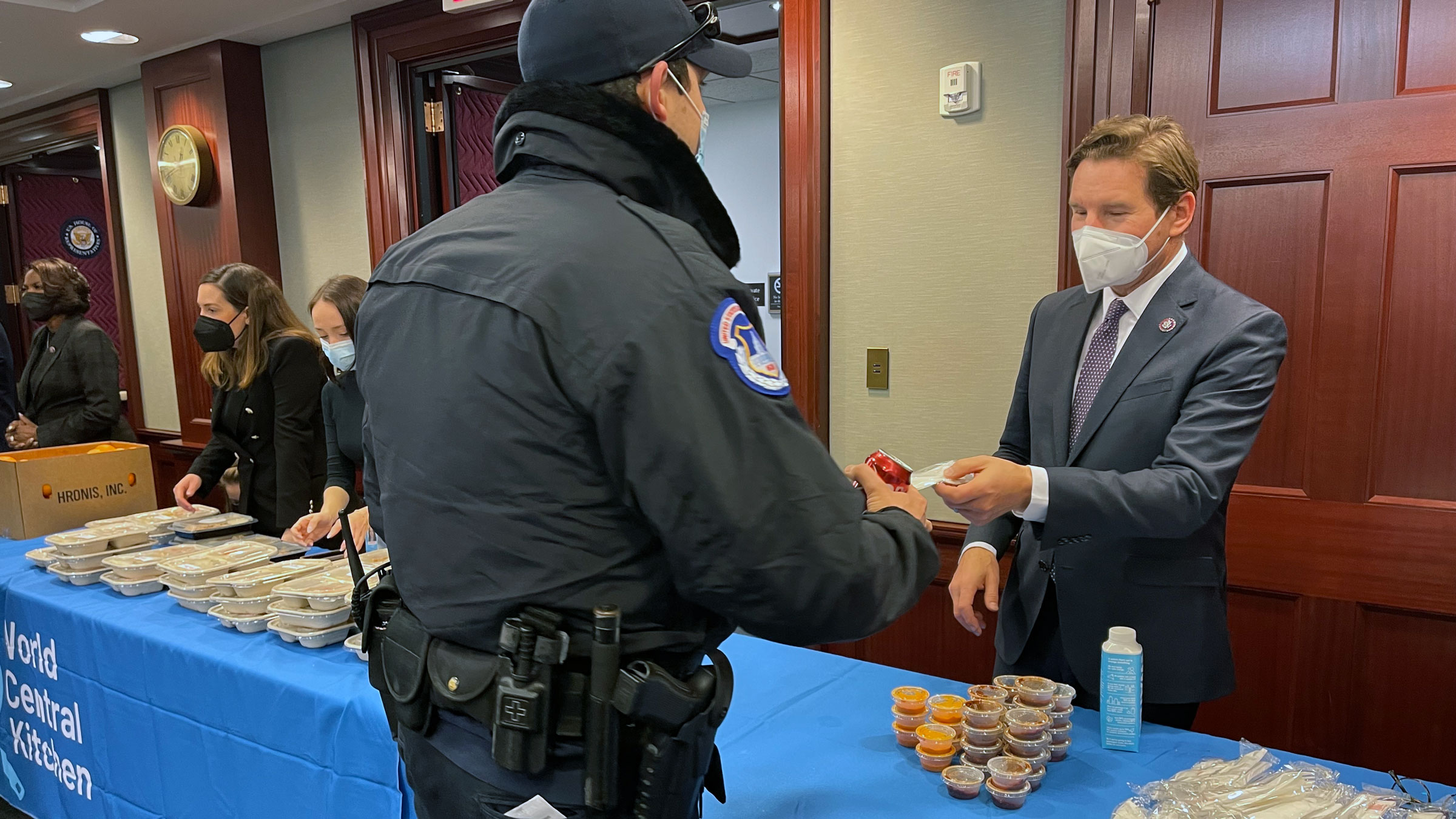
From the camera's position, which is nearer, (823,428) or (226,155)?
(823,428)

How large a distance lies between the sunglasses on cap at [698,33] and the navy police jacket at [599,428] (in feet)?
0.24

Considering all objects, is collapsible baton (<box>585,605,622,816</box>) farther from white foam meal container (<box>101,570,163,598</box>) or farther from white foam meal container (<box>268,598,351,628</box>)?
white foam meal container (<box>101,570,163,598</box>)

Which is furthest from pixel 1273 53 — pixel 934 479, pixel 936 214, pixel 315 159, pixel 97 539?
pixel 315 159

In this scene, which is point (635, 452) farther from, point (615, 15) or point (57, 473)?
point (57, 473)

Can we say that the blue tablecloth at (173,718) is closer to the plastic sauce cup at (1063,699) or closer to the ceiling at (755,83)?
the plastic sauce cup at (1063,699)

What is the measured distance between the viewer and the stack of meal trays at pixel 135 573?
2119 mm

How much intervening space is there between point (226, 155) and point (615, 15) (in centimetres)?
411

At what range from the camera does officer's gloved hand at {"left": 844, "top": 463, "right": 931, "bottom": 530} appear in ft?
3.36

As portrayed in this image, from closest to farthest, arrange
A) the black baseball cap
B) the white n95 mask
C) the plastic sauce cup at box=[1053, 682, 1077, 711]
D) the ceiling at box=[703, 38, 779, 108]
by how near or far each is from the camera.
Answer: the black baseball cap → the plastic sauce cup at box=[1053, 682, 1077, 711] → the white n95 mask → the ceiling at box=[703, 38, 779, 108]

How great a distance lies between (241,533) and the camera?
2.62m

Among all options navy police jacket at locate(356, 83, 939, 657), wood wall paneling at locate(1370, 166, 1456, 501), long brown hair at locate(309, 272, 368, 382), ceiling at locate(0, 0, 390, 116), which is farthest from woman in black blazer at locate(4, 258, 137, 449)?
wood wall paneling at locate(1370, 166, 1456, 501)

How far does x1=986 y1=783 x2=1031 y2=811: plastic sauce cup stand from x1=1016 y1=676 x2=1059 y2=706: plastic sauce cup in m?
0.15

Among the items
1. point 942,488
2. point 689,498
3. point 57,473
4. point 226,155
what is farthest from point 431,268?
point 226,155

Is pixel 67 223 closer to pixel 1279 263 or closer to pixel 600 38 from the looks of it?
pixel 600 38
